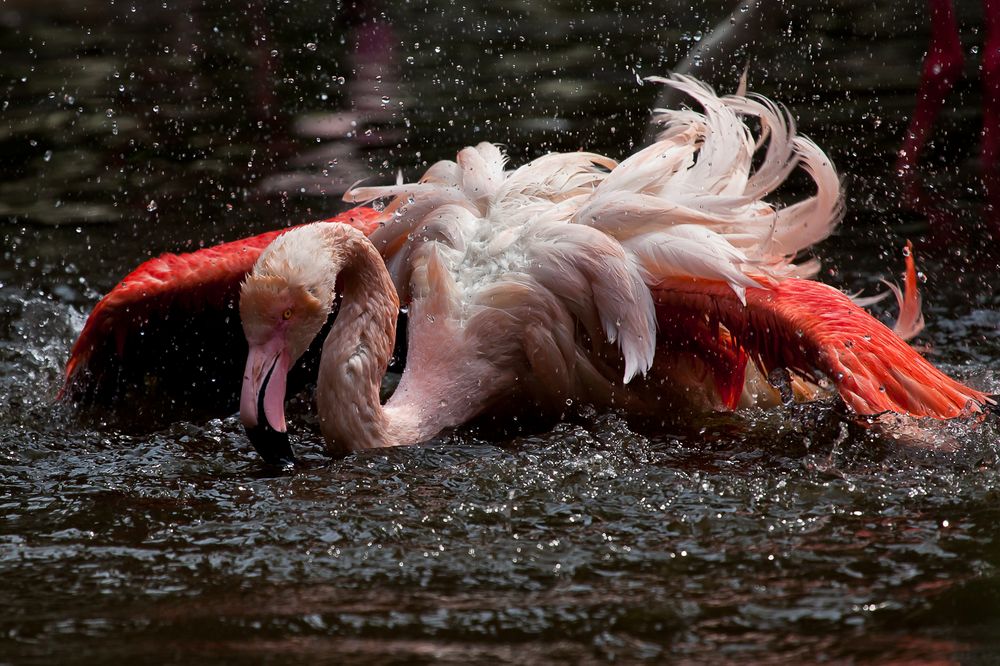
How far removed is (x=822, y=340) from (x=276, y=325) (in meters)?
1.59

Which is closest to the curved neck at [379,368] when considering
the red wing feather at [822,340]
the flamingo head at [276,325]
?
the flamingo head at [276,325]

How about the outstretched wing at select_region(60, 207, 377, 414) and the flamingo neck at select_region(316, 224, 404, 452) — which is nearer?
the flamingo neck at select_region(316, 224, 404, 452)

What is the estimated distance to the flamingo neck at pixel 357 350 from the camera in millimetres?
4230

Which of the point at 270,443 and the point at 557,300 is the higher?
the point at 557,300

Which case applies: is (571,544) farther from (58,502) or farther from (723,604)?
(58,502)

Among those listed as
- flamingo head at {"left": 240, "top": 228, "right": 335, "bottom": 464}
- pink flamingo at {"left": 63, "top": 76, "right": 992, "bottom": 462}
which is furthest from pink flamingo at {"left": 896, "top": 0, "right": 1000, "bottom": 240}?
flamingo head at {"left": 240, "top": 228, "right": 335, "bottom": 464}

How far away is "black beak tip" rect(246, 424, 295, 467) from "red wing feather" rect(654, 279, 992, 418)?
1279 mm

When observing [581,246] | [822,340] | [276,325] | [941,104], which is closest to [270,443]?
[276,325]

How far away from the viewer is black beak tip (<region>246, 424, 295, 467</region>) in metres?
4.01

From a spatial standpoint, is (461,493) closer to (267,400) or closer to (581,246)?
(267,400)

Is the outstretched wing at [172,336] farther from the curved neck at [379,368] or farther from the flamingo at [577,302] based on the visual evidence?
the curved neck at [379,368]

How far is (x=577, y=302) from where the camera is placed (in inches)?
176

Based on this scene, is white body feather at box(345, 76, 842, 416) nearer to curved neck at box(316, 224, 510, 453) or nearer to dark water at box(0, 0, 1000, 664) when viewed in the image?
curved neck at box(316, 224, 510, 453)

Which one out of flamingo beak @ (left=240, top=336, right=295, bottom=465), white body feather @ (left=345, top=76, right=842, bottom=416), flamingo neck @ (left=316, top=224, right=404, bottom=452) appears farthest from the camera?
white body feather @ (left=345, top=76, right=842, bottom=416)
